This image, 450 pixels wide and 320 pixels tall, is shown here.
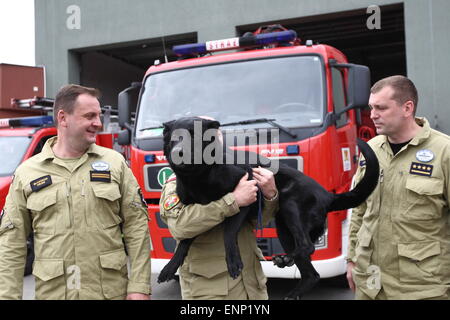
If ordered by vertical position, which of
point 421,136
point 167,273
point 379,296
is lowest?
point 379,296

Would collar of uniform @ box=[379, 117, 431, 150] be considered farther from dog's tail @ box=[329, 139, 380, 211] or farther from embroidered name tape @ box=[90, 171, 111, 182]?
embroidered name tape @ box=[90, 171, 111, 182]

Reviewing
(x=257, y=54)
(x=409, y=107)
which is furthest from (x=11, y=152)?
(x=409, y=107)

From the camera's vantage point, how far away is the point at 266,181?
1.96 metres

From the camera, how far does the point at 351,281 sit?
7.94 feet

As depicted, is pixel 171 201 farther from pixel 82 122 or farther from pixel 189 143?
pixel 82 122

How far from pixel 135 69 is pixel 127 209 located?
13.3m

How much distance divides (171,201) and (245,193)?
0.40 meters

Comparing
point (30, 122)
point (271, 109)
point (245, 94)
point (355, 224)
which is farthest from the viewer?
point (30, 122)

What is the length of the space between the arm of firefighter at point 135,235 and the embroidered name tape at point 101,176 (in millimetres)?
108

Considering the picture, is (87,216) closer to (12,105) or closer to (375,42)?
(12,105)

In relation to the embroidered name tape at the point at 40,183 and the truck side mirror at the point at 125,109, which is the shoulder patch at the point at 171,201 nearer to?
the embroidered name tape at the point at 40,183

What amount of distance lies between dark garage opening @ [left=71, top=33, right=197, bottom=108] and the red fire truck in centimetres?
670

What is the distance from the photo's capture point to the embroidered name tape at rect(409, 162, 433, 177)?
6.87ft

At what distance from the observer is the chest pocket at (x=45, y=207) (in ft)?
6.61
